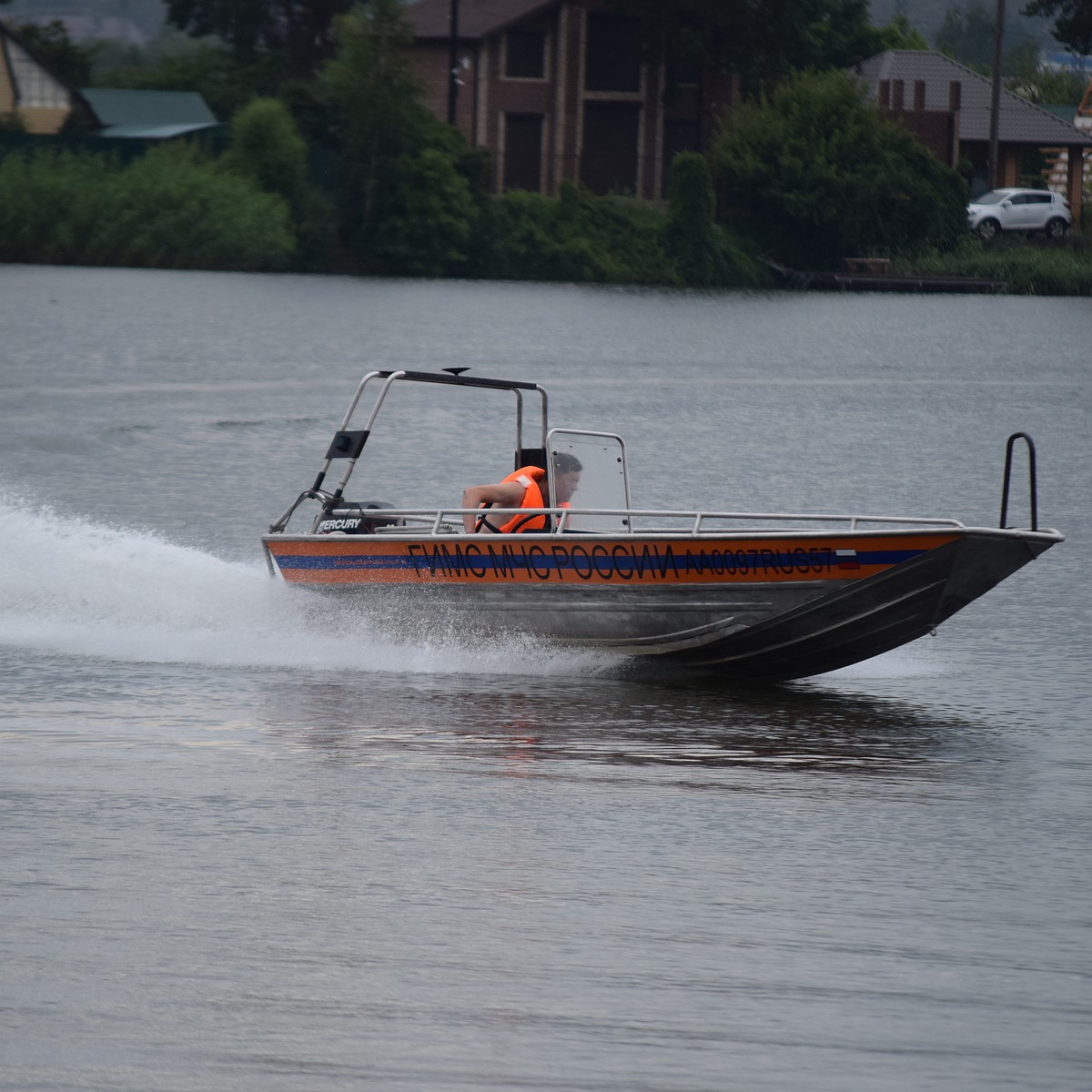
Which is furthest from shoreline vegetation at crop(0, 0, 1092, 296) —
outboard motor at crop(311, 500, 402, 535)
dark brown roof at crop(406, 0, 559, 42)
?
outboard motor at crop(311, 500, 402, 535)

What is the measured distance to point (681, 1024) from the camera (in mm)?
6688

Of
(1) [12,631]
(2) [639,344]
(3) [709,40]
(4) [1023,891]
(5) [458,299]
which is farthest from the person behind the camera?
(3) [709,40]

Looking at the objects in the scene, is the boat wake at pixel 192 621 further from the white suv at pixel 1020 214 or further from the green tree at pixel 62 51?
the green tree at pixel 62 51

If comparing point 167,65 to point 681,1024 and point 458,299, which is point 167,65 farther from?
point 681,1024

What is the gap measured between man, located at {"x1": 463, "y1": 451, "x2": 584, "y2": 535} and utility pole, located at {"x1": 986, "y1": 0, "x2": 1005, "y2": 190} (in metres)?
80.5

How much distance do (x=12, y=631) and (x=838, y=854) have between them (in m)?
8.09

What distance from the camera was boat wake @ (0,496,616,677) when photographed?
1323 centimetres

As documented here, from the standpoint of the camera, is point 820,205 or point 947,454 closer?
point 947,454

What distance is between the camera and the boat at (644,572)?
11805mm

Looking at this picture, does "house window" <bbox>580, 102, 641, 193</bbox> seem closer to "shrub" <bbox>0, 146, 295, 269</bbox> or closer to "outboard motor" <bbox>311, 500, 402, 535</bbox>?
"shrub" <bbox>0, 146, 295, 269</bbox>

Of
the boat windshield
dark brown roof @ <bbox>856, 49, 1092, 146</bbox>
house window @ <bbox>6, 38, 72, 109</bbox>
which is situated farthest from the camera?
dark brown roof @ <bbox>856, 49, 1092, 146</bbox>

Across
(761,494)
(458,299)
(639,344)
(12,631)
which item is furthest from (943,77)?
(12,631)

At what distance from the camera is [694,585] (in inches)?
479

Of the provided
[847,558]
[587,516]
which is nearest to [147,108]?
[587,516]
